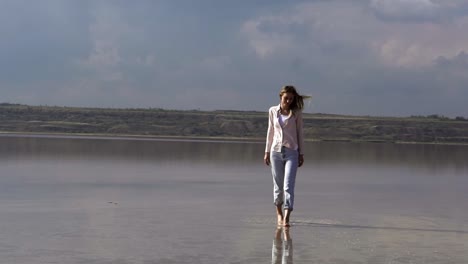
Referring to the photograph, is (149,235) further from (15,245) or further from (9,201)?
(9,201)

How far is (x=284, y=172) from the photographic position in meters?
10.5

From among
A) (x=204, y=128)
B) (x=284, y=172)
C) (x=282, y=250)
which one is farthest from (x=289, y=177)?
(x=204, y=128)

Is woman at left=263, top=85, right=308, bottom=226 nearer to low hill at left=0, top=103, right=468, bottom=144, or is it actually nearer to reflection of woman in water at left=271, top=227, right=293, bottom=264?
reflection of woman in water at left=271, top=227, right=293, bottom=264

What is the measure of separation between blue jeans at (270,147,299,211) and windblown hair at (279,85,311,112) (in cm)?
51

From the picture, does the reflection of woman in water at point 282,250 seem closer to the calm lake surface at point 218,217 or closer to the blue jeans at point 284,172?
the calm lake surface at point 218,217

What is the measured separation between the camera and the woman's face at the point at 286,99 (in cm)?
1018

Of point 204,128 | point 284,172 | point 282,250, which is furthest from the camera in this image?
point 204,128

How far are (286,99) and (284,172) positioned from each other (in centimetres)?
92

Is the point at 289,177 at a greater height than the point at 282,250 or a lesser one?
greater

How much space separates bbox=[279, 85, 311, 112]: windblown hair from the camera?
10188mm

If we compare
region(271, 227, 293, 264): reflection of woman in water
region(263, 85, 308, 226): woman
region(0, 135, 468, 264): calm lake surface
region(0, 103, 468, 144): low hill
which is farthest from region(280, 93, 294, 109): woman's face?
region(0, 103, 468, 144): low hill

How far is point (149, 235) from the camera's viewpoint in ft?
28.0

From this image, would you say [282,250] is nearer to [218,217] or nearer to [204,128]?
[218,217]

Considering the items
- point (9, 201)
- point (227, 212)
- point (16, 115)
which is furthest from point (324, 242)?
point (16, 115)
